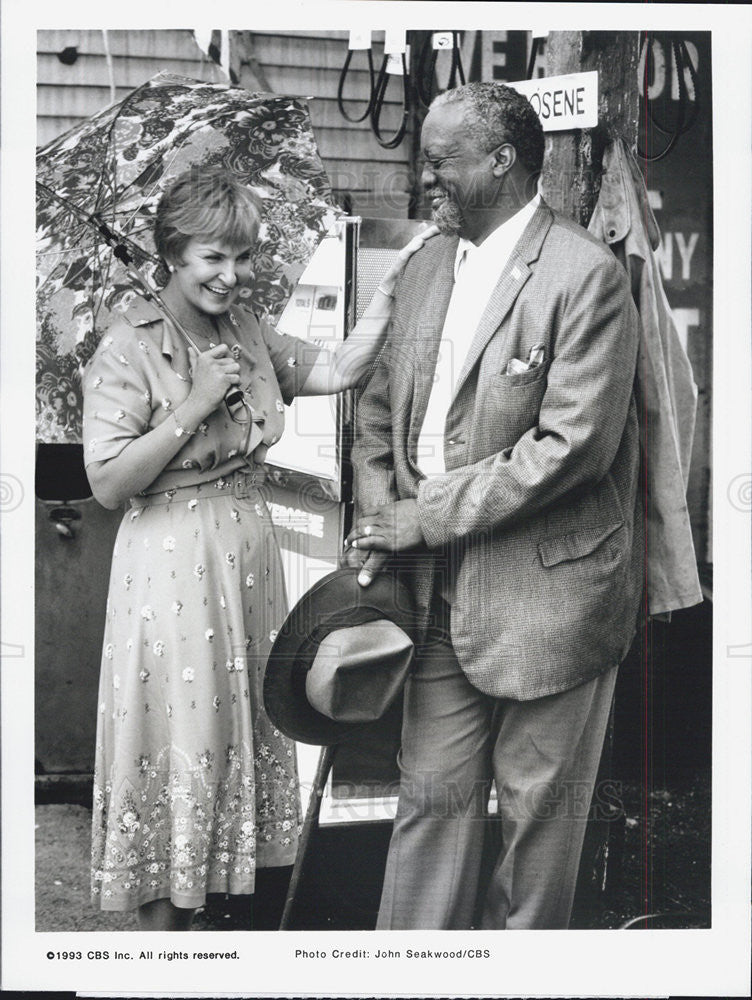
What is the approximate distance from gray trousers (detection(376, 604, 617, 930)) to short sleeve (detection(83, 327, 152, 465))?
3.95 ft

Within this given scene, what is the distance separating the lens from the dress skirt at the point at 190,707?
364 centimetres

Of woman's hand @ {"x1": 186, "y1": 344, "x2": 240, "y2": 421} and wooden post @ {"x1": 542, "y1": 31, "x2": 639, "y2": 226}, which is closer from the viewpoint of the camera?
woman's hand @ {"x1": 186, "y1": 344, "x2": 240, "y2": 421}

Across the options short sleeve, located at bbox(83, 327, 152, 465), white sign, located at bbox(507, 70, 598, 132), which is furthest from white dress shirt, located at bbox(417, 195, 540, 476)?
short sleeve, located at bbox(83, 327, 152, 465)

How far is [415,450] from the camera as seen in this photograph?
3715mm

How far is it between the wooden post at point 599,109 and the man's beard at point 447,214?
0.33m

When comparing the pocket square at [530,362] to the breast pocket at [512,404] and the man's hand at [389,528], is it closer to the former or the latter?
the breast pocket at [512,404]

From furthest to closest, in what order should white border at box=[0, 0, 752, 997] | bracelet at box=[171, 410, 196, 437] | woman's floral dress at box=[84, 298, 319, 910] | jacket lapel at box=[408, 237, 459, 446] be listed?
white border at box=[0, 0, 752, 997]
jacket lapel at box=[408, 237, 459, 446]
woman's floral dress at box=[84, 298, 319, 910]
bracelet at box=[171, 410, 196, 437]

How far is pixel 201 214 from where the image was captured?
365 cm

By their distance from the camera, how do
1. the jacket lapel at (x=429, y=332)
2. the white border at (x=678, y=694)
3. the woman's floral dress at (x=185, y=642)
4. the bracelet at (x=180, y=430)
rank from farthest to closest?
the white border at (x=678, y=694) → the jacket lapel at (x=429, y=332) → the woman's floral dress at (x=185, y=642) → the bracelet at (x=180, y=430)

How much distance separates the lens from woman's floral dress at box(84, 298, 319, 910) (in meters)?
3.62

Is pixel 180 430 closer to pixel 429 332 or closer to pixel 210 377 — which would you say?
pixel 210 377

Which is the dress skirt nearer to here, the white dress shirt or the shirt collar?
the white dress shirt

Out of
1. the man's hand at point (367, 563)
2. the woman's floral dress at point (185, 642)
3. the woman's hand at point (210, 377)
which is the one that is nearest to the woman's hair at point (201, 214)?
the woman's floral dress at point (185, 642)

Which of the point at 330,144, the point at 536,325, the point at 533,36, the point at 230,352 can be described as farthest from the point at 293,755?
the point at 533,36
